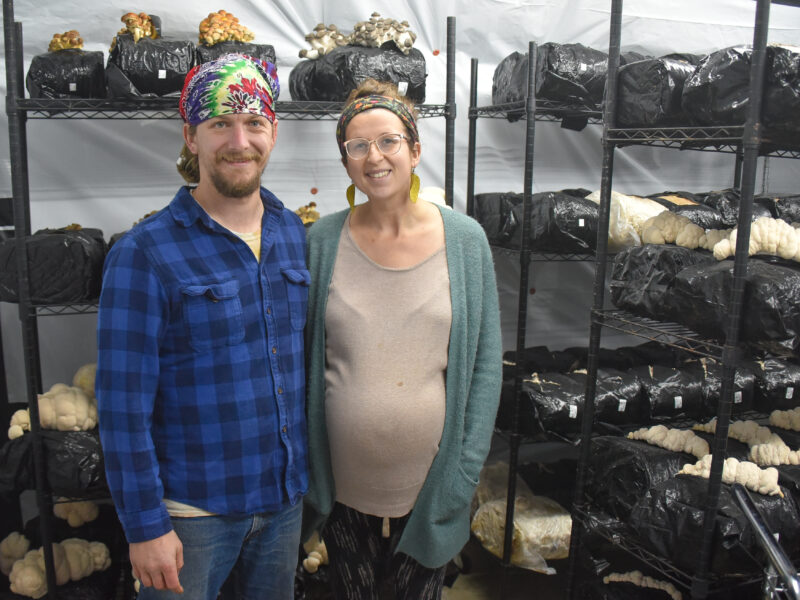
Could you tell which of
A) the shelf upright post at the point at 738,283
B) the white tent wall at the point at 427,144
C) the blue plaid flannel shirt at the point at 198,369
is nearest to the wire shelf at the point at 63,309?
the white tent wall at the point at 427,144

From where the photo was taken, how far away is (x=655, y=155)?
313 centimetres

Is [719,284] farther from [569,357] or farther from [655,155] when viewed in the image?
[655,155]

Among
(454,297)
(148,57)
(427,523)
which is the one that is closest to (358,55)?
(148,57)

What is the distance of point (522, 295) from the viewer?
8.04ft

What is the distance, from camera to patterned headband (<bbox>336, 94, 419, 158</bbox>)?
141cm

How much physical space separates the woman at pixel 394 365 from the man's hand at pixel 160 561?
34 cm

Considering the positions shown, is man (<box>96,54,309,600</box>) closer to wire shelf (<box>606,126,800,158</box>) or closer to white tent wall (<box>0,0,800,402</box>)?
wire shelf (<box>606,126,800,158</box>)

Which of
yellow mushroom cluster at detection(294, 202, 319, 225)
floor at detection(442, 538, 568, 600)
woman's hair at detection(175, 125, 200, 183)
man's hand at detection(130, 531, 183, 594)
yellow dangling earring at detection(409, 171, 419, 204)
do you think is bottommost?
floor at detection(442, 538, 568, 600)

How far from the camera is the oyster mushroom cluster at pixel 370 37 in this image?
2275 mm

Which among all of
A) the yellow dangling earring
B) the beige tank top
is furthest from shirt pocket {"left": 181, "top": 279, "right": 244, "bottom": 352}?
the yellow dangling earring

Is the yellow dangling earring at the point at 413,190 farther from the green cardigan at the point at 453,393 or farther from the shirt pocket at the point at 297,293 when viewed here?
the shirt pocket at the point at 297,293

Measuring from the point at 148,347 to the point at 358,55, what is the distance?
1.38m

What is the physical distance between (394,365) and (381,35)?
137cm

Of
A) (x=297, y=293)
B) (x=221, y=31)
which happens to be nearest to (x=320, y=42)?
(x=221, y=31)
